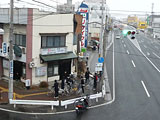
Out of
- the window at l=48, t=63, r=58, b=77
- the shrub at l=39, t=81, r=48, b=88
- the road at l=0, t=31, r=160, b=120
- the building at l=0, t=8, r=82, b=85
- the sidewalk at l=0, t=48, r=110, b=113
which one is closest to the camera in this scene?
the road at l=0, t=31, r=160, b=120

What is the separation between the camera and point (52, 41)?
21391 mm

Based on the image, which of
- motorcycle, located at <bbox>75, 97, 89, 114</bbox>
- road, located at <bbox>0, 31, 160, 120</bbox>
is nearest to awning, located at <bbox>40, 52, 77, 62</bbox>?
road, located at <bbox>0, 31, 160, 120</bbox>

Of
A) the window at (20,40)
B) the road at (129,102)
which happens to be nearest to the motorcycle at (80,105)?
the road at (129,102)

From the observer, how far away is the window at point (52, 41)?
2066 cm

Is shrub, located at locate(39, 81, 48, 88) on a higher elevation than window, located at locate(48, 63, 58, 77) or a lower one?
lower

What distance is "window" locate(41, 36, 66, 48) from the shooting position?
67.8ft

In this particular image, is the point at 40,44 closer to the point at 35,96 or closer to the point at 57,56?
the point at 57,56

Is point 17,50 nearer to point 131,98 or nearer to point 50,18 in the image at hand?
point 50,18

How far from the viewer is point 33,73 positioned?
2002 centimetres

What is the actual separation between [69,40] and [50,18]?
3.68 metres

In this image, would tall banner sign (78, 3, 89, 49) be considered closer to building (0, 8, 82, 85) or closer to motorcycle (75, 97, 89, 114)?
building (0, 8, 82, 85)

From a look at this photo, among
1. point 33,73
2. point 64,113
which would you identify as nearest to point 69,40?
point 33,73

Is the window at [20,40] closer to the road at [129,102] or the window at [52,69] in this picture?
the window at [52,69]

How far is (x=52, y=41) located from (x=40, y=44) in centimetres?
154
